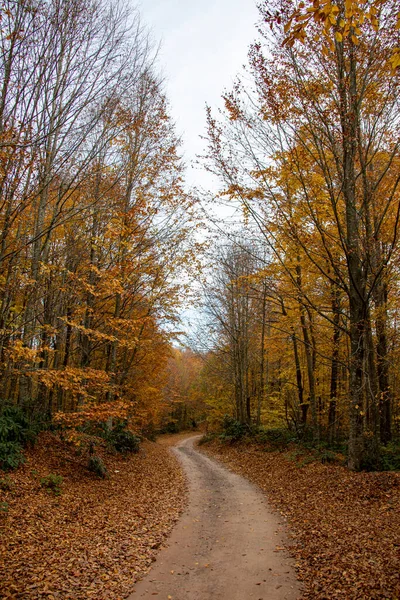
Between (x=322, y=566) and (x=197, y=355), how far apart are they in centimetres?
1672

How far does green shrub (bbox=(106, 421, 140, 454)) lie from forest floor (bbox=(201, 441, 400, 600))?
527 cm

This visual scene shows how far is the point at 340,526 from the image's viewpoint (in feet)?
19.8

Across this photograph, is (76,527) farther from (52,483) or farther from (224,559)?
(224,559)

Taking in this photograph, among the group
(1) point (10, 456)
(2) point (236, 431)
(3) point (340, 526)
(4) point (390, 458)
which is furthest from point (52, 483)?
(2) point (236, 431)

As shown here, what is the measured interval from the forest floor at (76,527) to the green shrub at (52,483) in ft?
0.35

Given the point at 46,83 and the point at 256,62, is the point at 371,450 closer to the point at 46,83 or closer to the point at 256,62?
the point at 256,62

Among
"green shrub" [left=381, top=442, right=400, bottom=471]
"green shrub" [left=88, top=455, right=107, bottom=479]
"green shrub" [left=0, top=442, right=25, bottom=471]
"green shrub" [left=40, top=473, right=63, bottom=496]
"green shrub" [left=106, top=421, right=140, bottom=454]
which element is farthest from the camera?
"green shrub" [left=106, top=421, right=140, bottom=454]

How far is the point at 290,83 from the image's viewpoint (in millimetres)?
8086

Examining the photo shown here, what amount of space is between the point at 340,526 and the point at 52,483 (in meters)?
6.02

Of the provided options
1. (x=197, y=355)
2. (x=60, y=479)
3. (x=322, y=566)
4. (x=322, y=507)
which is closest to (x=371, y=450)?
(x=322, y=507)

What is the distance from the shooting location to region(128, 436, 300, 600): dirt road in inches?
172

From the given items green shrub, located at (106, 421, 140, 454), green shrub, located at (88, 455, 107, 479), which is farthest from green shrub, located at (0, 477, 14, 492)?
green shrub, located at (106, 421, 140, 454)

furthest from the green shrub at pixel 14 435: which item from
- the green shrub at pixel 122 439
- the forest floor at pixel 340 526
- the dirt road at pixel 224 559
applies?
the forest floor at pixel 340 526

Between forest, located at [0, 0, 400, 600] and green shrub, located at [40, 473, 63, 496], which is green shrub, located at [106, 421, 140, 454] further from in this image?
green shrub, located at [40, 473, 63, 496]
